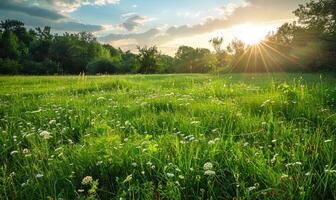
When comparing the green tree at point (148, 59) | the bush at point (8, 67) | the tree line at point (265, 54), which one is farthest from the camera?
the green tree at point (148, 59)

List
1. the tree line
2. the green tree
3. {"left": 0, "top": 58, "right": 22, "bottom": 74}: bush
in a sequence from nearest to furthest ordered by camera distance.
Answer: the tree line < {"left": 0, "top": 58, "right": 22, "bottom": 74}: bush < the green tree

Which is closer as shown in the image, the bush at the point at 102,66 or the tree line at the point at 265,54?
the tree line at the point at 265,54

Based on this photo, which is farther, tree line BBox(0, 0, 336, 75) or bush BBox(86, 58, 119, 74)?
bush BBox(86, 58, 119, 74)

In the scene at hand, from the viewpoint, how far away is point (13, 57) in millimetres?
90188

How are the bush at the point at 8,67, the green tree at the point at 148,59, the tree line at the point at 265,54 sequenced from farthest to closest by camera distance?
the green tree at the point at 148,59 < the bush at the point at 8,67 < the tree line at the point at 265,54

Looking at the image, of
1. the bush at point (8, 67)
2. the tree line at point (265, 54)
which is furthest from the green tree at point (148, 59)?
the bush at point (8, 67)

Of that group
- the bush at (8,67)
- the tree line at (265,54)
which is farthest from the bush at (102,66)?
the bush at (8,67)

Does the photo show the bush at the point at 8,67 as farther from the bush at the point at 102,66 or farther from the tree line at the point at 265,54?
the bush at the point at 102,66

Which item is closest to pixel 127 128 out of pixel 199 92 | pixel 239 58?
pixel 199 92

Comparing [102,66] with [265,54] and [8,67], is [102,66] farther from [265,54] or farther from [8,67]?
[265,54]

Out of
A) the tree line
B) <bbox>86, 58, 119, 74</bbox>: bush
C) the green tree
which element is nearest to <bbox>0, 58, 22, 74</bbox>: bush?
the tree line

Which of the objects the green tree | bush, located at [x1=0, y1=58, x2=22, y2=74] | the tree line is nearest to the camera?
the tree line

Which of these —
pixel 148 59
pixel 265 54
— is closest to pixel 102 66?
pixel 148 59

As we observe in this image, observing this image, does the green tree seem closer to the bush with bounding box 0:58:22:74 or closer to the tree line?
the tree line
